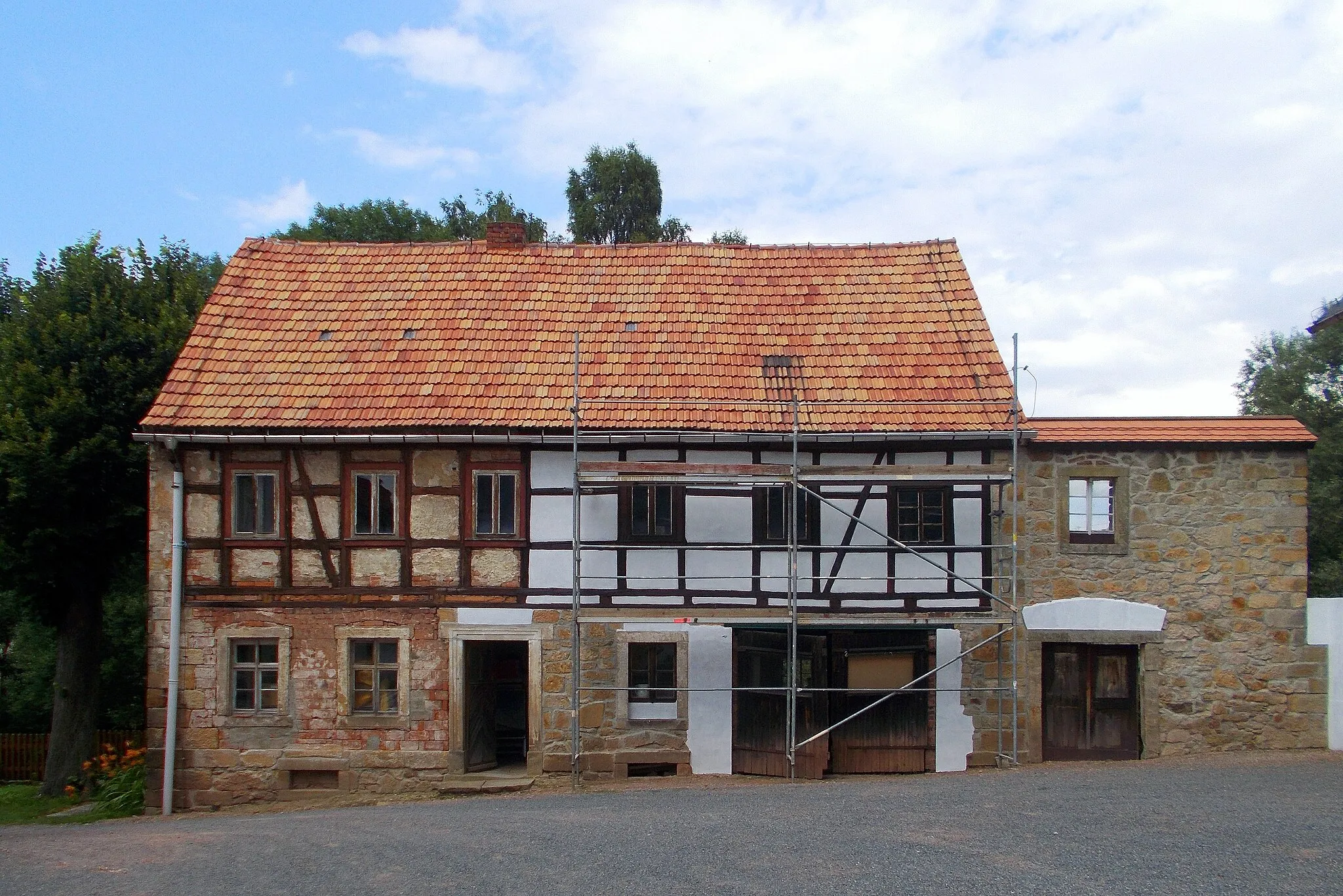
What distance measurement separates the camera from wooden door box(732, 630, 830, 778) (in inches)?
567

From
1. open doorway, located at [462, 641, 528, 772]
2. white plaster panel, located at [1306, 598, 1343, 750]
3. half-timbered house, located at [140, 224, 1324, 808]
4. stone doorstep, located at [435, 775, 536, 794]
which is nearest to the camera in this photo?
stone doorstep, located at [435, 775, 536, 794]

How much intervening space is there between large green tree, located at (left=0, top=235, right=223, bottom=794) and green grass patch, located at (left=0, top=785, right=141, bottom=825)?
0.58m

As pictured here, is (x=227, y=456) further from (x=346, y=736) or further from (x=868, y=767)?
(x=868, y=767)

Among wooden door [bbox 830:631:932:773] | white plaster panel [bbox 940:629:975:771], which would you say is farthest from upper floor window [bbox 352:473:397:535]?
white plaster panel [bbox 940:629:975:771]

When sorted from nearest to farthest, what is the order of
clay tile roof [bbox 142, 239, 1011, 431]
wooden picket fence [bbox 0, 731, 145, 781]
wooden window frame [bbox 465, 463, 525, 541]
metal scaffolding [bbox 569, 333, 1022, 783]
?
metal scaffolding [bbox 569, 333, 1022, 783] < clay tile roof [bbox 142, 239, 1011, 431] < wooden window frame [bbox 465, 463, 525, 541] < wooden picket fence [bbox 0, 731, 145, 781]

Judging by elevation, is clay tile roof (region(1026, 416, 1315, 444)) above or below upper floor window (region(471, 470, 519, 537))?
above

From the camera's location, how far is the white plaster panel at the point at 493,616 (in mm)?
14578

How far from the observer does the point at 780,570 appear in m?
14.6

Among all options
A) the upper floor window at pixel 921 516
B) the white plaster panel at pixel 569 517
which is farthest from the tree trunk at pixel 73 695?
the upper floor window at pixel 921 516

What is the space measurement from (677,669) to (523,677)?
2.96 metres

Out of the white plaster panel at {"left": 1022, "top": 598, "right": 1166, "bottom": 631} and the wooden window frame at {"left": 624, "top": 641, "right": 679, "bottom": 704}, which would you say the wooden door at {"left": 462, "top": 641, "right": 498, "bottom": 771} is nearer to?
the wooden window frame at {"left": 624, "top": 641, "right": 679, "bottom": 704}

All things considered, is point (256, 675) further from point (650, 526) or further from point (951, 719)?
point (951, 719)

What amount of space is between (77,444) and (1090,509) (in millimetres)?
14674

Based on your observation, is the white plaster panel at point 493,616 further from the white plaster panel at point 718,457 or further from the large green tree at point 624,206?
the large green tree at point 624,206
